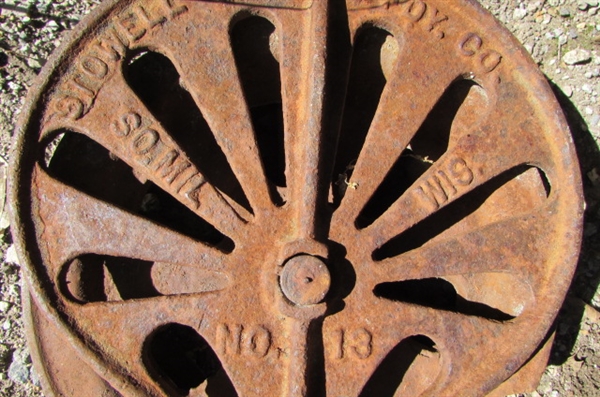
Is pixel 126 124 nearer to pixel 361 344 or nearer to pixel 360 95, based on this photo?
pixel 360 95

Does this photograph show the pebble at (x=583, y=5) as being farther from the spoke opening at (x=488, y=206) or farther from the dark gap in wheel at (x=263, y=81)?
the dark gap in wheel at (x=263, y=81)

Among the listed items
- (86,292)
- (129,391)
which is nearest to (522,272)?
(129,391)

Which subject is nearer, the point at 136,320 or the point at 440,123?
the point at 136,320

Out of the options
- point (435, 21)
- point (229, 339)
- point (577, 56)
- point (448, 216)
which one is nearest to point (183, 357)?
point (229, 339)

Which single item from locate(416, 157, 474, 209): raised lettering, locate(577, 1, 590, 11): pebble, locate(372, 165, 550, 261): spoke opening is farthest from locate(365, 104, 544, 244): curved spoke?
locate(577, 1, 590, 11): pebble

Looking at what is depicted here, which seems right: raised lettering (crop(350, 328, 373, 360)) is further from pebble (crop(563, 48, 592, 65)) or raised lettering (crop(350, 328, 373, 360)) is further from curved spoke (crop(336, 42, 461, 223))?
pebble (crop(563, 48, 592, 65))

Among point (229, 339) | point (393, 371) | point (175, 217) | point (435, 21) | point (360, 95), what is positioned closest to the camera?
point (229, 339)
